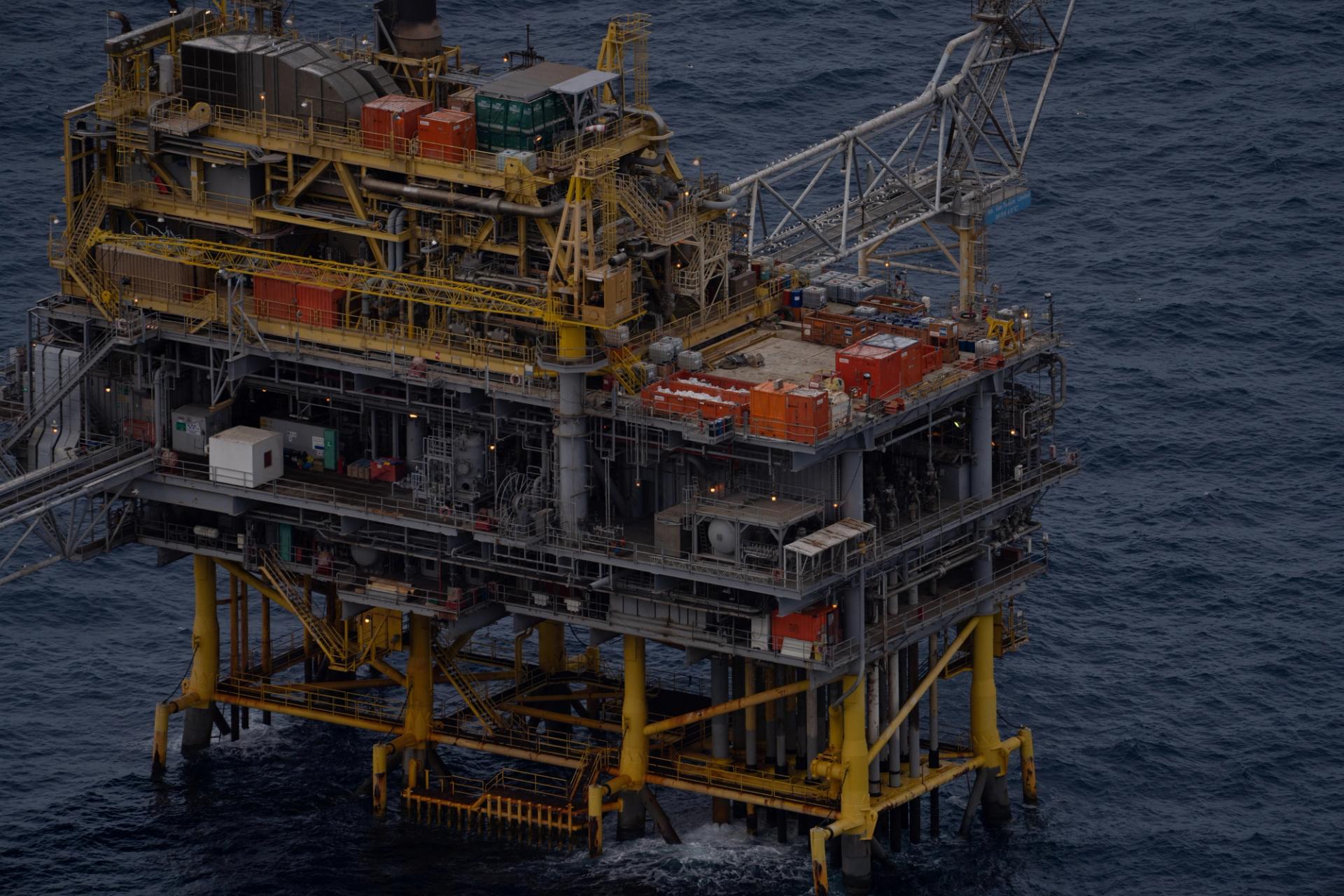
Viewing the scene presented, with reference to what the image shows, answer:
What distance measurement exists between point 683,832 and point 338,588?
1816cm

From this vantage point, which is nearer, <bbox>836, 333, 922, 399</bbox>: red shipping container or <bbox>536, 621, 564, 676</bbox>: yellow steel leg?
<bbox>836, 333, 922, 399</bbox>: red shipping container

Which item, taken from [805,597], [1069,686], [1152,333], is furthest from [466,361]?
[1152,333]

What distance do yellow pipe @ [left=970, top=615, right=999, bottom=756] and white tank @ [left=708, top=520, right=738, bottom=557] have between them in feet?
53.7

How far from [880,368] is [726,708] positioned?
15999 mm

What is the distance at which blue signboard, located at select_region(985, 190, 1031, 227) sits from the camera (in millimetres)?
168125

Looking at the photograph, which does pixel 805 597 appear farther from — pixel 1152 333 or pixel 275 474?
pixel 1152 333

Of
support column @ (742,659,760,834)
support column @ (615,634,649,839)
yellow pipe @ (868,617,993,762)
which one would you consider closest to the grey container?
support column @ (615,634,649,839)

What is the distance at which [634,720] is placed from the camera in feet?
486

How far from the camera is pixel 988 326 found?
148m

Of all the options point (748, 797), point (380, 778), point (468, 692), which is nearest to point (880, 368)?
point (748, 797)

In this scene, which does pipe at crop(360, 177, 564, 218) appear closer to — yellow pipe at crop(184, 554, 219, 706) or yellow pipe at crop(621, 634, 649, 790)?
yellow pipe at crop(621, 634, 649, 790)

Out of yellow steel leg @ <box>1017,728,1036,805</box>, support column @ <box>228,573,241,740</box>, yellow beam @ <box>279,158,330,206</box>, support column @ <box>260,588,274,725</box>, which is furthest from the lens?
support column @ <box>260,588,274,725</box>

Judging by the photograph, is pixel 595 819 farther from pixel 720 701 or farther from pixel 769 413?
pixel 769 413

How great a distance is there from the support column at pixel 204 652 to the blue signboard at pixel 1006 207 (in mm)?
40646
